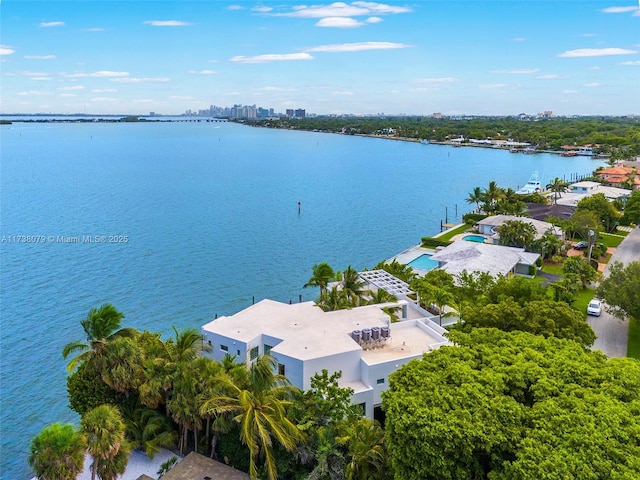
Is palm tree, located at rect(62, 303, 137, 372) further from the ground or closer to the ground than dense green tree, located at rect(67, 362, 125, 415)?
further from the ground

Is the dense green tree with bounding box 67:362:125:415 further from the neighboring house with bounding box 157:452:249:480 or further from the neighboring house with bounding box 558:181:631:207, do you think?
the neighboring house with bounding box 558:181:631:207

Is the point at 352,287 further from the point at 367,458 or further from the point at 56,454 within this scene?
the point at 56,454

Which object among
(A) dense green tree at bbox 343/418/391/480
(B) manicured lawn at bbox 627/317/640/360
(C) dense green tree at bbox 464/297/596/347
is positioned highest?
(C) dense green tree at bbox 464/297/596/347

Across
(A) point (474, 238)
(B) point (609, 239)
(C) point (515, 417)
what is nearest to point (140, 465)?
(C) point (515, 417)

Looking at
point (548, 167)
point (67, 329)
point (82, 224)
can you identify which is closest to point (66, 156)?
point (82, 224)

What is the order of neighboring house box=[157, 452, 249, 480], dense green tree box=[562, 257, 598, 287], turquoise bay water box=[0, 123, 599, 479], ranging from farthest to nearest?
dense green tree box=[562, 257, 598, 287] < turquoise bay water box=[0, 123, 599, 479] < neighboring house box=[157, 452, 249, 480]

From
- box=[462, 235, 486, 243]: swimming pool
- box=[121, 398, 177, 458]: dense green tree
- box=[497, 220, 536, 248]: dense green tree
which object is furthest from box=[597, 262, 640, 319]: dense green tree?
box=[121, 398, 177, 458]: dense green tree
